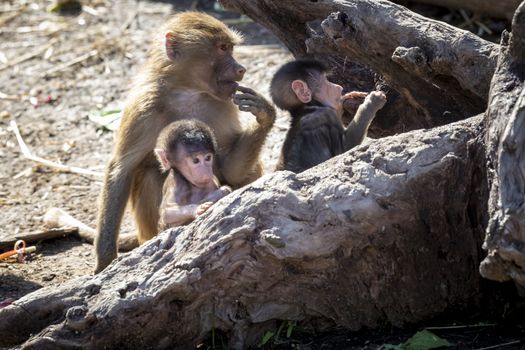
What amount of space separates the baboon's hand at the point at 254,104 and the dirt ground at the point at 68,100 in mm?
917

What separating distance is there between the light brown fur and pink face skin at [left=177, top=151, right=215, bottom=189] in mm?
685

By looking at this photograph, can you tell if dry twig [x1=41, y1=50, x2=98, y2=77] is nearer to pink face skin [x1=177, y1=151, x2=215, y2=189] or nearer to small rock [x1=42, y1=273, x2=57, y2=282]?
small rock [x1=42, y1=273, x2=57, y2=282]

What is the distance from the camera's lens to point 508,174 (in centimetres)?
377

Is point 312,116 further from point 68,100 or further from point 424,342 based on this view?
point 68,100

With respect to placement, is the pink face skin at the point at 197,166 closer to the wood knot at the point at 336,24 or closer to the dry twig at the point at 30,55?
the wood knot at the point at 336,24

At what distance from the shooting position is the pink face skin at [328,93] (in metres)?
5.64

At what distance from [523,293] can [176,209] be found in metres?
2.10

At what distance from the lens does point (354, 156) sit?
14.5ft

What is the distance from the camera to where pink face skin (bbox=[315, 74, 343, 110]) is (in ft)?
18.5

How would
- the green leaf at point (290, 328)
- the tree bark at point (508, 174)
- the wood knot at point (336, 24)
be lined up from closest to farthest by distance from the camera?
the tree bark at point (508, 174)
the green leaf at point (290, 328)
the wood knot at point (336, 24)

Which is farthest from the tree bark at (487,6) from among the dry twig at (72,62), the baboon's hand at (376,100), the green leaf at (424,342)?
the green leaf at (424,342)

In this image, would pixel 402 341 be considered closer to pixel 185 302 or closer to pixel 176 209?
pixel 185 302

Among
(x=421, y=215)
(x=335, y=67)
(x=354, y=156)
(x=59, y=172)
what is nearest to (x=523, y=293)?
(x=421, y=215)

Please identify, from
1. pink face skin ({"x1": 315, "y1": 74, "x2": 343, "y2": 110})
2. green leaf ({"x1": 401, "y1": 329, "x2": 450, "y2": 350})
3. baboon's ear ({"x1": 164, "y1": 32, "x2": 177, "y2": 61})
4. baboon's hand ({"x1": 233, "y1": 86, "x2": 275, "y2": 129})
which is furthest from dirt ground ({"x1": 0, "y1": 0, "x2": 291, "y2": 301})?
green leaf ({"x1": 401, "y1": 329, "x2": 450, "y2": 350})
